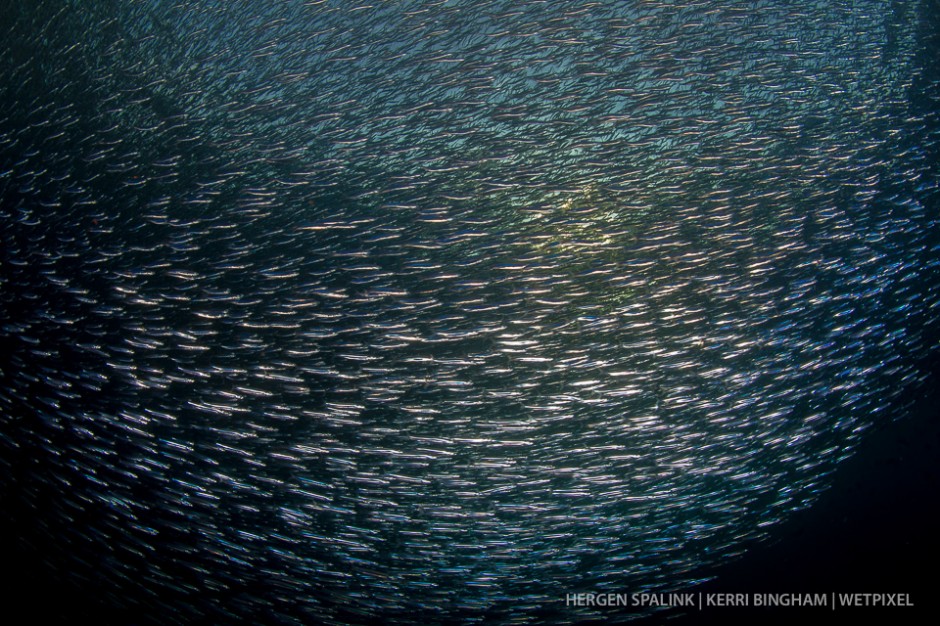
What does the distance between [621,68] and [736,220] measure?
3.18 ft

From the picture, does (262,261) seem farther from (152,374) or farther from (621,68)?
(621,68)

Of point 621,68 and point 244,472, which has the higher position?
Answer: point 621,68

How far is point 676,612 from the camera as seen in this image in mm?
1971

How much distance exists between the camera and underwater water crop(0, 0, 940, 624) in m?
1.79

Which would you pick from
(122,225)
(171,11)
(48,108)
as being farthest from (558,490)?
(171,11)

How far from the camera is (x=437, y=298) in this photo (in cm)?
218

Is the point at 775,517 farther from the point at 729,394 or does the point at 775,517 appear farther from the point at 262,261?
the point at 262,261

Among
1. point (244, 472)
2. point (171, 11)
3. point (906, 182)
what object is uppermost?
point (171, 11)

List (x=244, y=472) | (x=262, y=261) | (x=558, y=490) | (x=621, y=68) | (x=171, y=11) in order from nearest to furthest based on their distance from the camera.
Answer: (x=244, y=472) < (x=558, y=490) < (x=262, y=261) < (x=171, y=11) < (x=621, y=68)

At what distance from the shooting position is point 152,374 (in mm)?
1896

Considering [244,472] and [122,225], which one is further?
[122,225]

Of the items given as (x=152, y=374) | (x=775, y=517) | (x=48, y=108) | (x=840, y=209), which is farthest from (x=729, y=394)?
(x=48, y=108)

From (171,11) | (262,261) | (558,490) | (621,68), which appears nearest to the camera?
(558,490)

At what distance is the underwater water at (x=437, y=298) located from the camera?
5.88 ft
